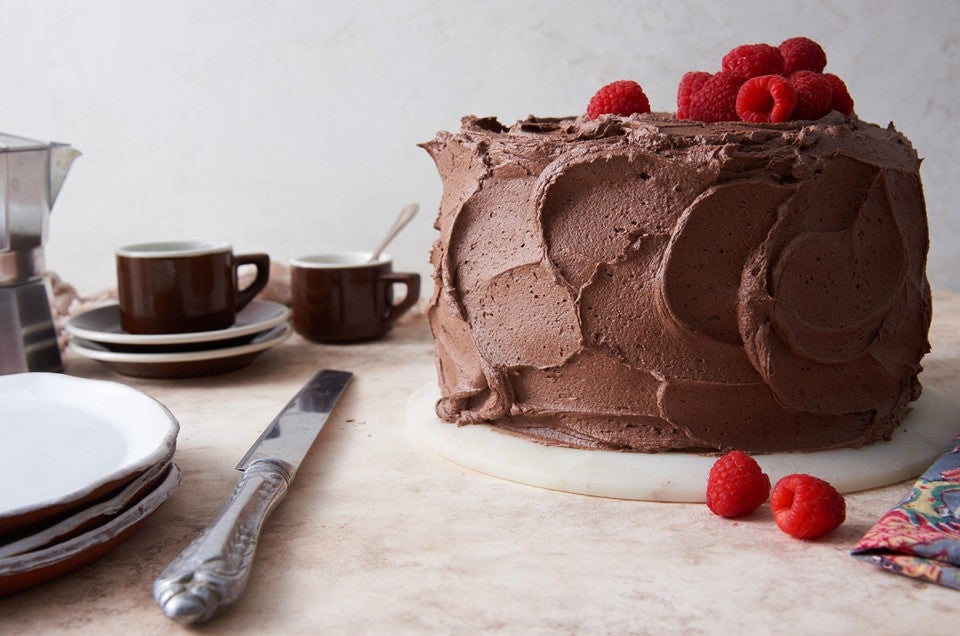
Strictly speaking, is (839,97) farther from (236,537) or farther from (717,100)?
(236,537)

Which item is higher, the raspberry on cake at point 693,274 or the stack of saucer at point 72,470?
the raspberry on cake at point 693,274

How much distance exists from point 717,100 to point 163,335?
1014 millimetres

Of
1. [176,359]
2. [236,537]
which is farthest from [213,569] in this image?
[176,359]

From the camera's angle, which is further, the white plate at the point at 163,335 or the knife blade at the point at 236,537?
the white plate at the point at 163,335

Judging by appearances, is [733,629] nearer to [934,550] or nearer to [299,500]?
[934,550]

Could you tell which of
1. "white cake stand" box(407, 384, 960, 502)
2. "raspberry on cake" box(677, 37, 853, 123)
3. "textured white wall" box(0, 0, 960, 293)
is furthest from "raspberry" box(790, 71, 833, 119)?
"textured white wall" box(0, 0, 960, 293)

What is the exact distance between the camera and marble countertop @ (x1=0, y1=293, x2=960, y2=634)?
2.68 feet

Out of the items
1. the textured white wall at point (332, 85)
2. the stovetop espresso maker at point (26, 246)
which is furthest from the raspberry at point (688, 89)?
the textured white wall at point (332, 85)

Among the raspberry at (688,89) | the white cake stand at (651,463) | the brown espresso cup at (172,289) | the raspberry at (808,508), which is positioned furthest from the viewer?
the brown espresso cup at (172,289)

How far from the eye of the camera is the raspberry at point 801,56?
1.24 m

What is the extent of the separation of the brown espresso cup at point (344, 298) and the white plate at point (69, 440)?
0.76 metres

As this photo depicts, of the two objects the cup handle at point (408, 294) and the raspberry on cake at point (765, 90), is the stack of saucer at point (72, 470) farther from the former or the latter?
the cup handle at point (408, 294)

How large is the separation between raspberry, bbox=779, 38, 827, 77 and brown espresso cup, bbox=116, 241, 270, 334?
101cm

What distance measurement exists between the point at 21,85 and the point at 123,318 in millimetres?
1235
